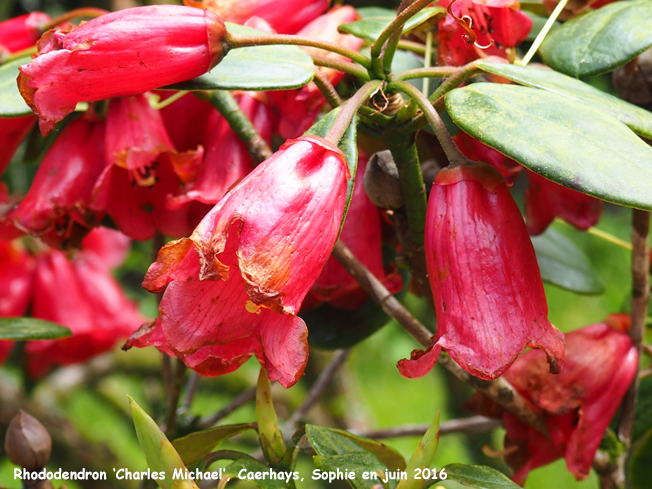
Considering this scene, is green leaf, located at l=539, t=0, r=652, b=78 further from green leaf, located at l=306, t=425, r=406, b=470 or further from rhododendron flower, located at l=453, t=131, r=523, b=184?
green leaf, located at l=306, t=425, r=406, b=470

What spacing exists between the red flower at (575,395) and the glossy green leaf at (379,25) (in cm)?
36

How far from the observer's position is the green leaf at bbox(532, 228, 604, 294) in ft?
3.00

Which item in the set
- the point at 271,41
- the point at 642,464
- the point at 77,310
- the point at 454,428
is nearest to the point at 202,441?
the point at 271,41

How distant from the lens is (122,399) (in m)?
1.87

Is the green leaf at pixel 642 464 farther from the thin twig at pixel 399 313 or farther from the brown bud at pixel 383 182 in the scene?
the brown bud at pixel 383 182

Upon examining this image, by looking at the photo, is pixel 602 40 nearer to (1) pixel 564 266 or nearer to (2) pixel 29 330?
(1) pixel 564 266

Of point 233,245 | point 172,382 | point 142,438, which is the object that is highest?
point 233,245

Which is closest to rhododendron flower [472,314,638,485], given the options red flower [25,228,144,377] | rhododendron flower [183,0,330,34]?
rhododendron flower [183,0,330,34]

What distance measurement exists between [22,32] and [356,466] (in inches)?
26.7

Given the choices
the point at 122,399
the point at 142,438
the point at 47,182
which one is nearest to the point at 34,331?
the point at 47,182

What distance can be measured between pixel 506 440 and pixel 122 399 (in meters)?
1.37

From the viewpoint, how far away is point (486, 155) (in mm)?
666

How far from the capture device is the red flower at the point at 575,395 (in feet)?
2.25

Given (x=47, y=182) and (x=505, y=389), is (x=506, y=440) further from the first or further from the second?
(x=47, y=182)
